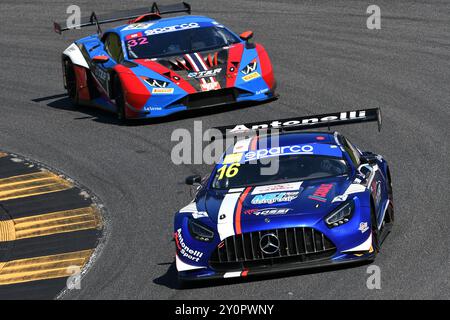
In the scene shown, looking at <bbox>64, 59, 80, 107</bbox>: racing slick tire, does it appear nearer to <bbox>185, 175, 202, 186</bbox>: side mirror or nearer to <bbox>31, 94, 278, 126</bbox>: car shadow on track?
<bbox>31, 94, 278, 126</bbox>: car shadow on track

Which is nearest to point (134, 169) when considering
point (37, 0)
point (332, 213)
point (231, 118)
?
point (231, 118)

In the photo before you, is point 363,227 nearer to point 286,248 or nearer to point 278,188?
point 286,248

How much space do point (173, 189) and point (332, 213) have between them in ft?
13.3

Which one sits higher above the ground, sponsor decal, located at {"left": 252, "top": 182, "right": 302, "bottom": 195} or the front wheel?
sponsor decal, located at {"left": 252, "top": 182, "right": 302, "bottom": 195}

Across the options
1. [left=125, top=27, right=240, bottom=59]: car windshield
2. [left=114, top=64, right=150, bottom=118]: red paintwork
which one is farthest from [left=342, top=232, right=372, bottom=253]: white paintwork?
[left=125, top=27, right=240, bottom=59]: car windshield

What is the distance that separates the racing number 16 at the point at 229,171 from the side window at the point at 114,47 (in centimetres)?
663

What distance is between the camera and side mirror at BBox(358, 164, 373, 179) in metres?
11.9

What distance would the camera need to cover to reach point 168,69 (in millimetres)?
17781

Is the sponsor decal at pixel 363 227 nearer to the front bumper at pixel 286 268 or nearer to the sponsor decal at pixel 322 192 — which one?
the front bumper at pixel 286 268

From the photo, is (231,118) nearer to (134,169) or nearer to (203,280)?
(134,169)

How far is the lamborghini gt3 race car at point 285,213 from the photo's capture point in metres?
10.8

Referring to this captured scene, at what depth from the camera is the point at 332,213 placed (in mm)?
10891

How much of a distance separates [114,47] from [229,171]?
7.48m

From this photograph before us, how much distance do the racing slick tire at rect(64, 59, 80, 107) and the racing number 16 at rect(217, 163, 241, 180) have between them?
26.4 feet
